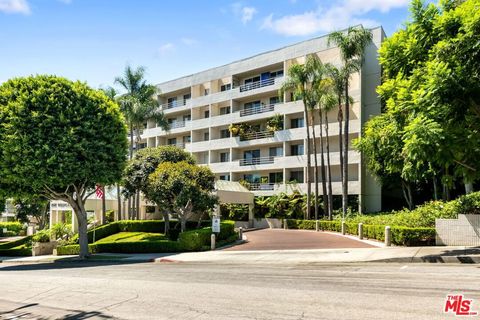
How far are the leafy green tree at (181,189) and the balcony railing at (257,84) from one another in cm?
1980

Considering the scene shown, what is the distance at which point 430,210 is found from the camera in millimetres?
23000

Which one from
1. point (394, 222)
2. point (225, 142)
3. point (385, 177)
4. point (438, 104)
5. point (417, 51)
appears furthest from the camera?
point (225, 142)

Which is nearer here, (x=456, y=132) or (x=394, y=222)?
(x=456, y=132)

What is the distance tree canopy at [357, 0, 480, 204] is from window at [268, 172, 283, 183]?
29.5 metres

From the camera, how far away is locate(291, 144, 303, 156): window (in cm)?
4575

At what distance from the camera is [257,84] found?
49.6 m

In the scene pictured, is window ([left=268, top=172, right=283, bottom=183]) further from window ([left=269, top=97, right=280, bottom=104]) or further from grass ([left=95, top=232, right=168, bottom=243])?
grass ([left=95, top=232, right=168, bottom=243])

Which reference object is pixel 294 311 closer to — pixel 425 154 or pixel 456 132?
pixel 425 154

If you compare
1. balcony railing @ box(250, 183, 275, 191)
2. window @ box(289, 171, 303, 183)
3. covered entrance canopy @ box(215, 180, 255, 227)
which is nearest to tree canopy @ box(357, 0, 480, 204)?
covered entrance canopy @ box(215, 180, 255, 227)

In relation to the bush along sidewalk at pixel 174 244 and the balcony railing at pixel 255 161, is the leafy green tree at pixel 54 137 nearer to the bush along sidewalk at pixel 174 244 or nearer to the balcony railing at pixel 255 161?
the bush along sidewalk at pixel 174 244

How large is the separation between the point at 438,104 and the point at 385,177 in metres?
24.0

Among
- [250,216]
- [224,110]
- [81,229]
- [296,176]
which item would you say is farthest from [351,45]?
[81,229]

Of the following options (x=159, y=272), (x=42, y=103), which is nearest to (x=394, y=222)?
(x=159, y=272)

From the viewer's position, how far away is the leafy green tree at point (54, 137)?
24.5 m
